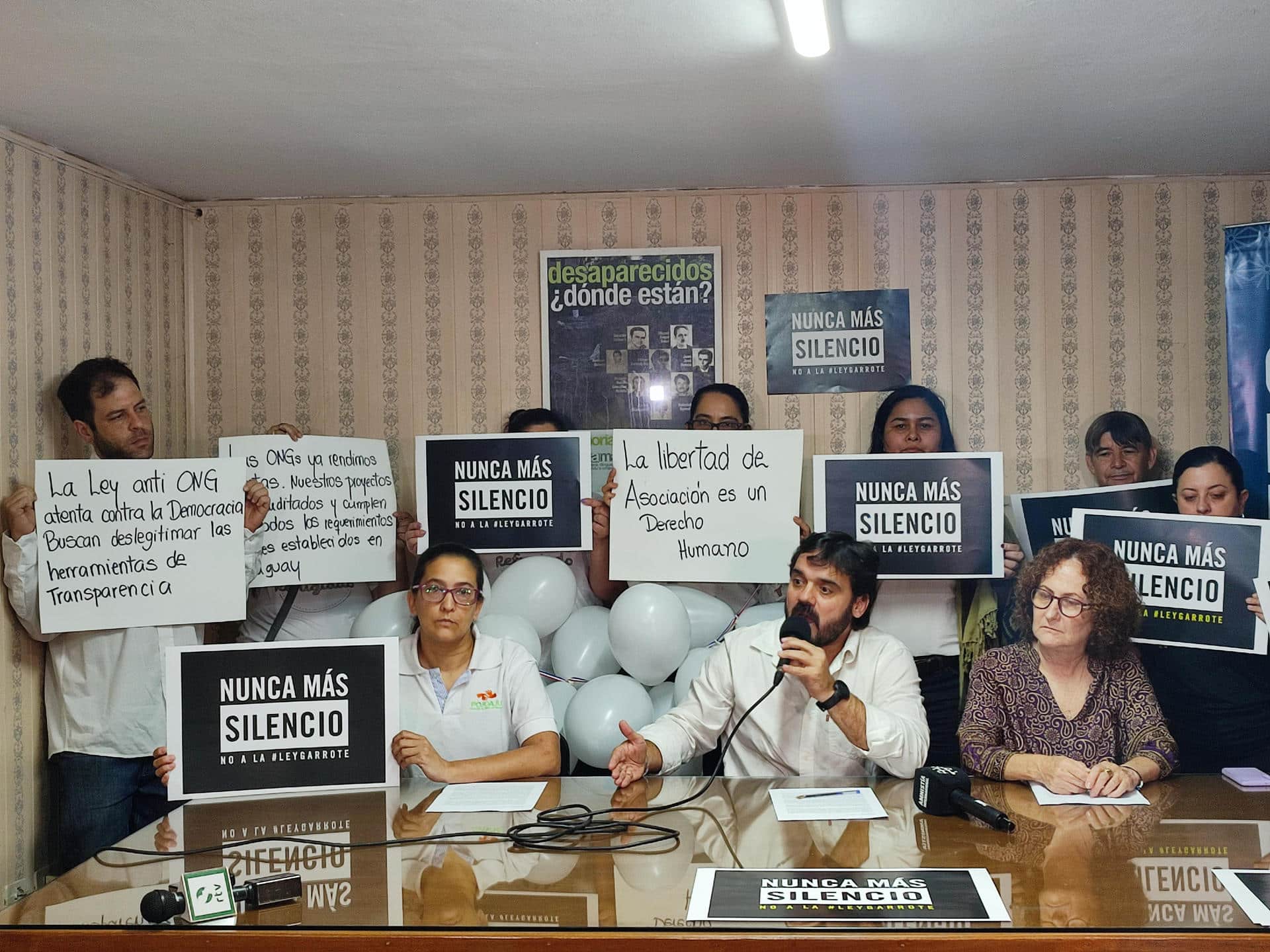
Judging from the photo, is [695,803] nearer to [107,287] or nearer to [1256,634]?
[1256,634]

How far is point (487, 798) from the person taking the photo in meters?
2.33

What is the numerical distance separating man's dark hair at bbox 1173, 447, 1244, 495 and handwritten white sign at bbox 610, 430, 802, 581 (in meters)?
1.12

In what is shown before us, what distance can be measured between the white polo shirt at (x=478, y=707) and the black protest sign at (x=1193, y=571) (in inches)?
61.7

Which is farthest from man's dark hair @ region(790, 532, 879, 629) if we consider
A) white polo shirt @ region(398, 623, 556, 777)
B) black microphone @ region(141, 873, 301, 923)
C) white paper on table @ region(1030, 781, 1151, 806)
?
black microphone @ region(141, 873, 301, 923)

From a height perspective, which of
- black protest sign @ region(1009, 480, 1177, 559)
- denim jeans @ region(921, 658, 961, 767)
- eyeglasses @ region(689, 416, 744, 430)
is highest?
eyeglasses @ region(689, 416, 744, 430)

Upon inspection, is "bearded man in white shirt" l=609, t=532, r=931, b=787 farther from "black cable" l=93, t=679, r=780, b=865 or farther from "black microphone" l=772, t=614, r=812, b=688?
"black cable" l=93, t=679, r=780, b=865

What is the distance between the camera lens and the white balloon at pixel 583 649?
137 inches

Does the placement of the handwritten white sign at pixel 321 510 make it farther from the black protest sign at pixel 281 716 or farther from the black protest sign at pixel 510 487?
the black protest sign at pixel 281 716

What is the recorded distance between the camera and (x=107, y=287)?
11.9 ft

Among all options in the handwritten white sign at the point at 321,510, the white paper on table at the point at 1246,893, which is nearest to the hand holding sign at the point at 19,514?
the handwritten white sign at the point at 321,510

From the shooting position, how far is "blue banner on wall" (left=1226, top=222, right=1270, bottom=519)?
11.1 feet

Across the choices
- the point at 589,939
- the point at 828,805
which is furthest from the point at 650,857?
the point at 828,805

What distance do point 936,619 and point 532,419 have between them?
1.54m

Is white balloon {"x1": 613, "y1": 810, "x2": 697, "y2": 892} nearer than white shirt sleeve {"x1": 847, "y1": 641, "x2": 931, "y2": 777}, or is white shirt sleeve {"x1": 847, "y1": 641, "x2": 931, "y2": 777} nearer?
white balloon {"x1": 613, "y1": 810, "x2": 697, "y2": 892}
